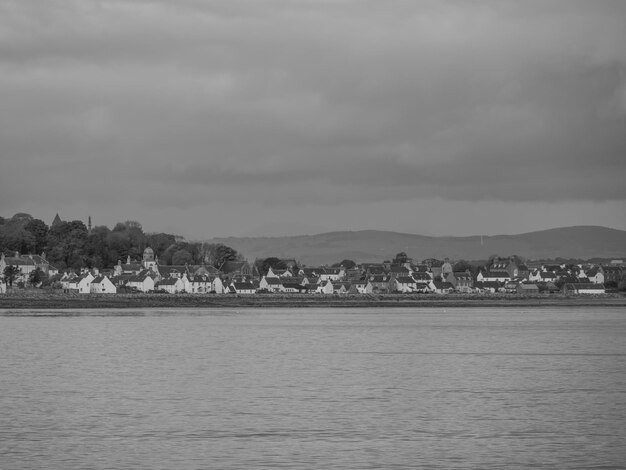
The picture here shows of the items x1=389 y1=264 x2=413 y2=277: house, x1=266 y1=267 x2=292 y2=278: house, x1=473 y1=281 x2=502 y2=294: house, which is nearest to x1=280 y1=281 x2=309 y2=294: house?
x1=266 y1=267 x2=292 y2=278: house

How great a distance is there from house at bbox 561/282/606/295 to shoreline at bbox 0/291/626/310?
4643 millimetres

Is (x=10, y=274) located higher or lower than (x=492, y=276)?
higher

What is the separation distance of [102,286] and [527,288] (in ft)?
242

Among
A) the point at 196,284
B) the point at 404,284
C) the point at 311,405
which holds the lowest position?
the point at 311,405


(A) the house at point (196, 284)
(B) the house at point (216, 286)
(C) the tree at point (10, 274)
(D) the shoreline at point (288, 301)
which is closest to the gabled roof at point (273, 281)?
(D) the shoreline at point (288, 301)

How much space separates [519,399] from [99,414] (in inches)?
497

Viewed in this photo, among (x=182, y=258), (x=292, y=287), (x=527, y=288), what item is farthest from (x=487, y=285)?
(x=182, y=258)

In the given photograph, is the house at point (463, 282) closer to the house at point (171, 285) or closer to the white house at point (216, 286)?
the white house at point (216, 286)

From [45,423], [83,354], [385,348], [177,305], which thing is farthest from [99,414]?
[177,305]

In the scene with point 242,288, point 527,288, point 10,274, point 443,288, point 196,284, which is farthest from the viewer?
point 527,288

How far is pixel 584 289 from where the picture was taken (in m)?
169

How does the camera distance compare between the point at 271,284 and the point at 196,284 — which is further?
the point at 271,284

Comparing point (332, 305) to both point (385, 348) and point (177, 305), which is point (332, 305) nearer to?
point (177, 305)

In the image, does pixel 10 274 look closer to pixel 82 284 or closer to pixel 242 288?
pixel 82 284
